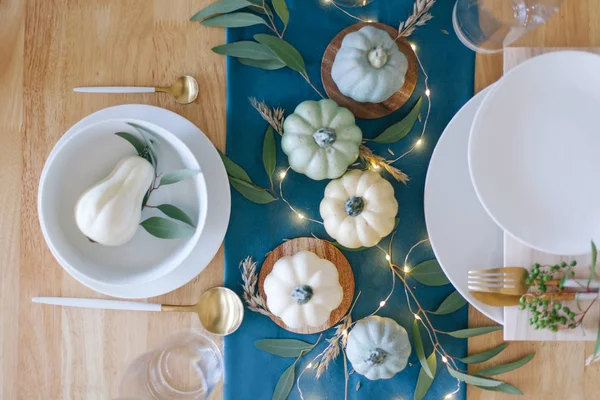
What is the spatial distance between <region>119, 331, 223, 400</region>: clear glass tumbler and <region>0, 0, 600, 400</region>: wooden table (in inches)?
0.8

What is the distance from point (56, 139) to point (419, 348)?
2.11ft

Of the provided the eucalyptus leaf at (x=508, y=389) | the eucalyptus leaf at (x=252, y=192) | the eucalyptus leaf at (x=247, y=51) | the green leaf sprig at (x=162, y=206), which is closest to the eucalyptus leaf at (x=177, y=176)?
the green leaf sprig at (x=162, y=206)

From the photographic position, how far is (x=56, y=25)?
2.79 ft

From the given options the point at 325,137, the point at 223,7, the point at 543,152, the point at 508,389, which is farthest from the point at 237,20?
the point at 508,389

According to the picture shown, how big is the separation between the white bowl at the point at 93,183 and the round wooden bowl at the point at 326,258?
0.45 ft

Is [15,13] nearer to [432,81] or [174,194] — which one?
[174,194]

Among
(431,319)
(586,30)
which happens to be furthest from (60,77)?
(586,30)

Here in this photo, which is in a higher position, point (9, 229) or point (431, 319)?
point (9, 229)

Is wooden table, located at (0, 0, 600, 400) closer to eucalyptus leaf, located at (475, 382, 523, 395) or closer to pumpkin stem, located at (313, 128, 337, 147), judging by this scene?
eucalyptus leaf, located at (475, 382, 523, 395)

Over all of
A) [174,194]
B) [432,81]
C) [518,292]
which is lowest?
[518,292]

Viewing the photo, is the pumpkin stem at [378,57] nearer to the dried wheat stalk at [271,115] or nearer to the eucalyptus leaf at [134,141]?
the dried wheat stalk at [271,115]

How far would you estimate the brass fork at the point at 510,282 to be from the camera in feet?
2.25

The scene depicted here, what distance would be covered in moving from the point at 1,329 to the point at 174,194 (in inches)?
14.9

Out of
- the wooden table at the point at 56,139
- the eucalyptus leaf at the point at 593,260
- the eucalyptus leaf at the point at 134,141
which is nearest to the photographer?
Result: the eucalyptus leaf at the point at 593,260
